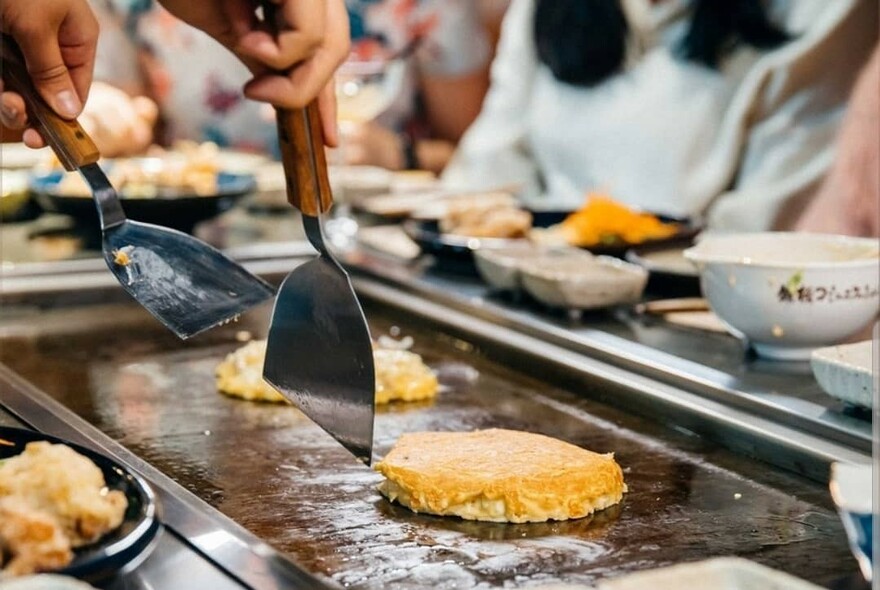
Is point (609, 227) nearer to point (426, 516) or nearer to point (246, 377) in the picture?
point (246, 377)

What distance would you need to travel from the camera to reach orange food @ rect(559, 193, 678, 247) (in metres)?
2.40

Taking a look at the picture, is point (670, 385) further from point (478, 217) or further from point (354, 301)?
point (478, 217)

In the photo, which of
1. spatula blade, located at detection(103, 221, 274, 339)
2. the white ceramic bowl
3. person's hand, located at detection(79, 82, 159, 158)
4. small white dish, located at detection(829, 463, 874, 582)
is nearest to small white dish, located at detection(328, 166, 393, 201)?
person's hand, located at detection(79, 82, 159, 158)

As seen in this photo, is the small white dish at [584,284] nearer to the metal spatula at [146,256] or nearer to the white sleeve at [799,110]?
the metal spatula at [146,256]

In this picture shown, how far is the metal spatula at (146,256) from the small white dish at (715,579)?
65 cm

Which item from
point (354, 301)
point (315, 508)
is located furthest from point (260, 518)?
point (354, 301)

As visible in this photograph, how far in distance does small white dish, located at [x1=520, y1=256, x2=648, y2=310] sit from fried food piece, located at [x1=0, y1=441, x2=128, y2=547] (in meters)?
1.05

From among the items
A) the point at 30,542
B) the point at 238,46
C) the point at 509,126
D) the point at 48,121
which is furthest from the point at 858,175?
the point at 30,542

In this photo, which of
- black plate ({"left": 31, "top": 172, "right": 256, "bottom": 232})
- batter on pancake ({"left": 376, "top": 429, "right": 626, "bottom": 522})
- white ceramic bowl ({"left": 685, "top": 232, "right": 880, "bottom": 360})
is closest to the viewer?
batter on pancake ({"left": 376, "top": 429, "right": 626, "bottom": 522})

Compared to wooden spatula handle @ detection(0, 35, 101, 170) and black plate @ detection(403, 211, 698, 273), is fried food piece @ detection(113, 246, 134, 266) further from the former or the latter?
black plate @ detection(403, 211, 698, 273)

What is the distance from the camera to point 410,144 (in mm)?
5094

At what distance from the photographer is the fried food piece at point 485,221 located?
2.50 m

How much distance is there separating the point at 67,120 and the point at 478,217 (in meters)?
1.26

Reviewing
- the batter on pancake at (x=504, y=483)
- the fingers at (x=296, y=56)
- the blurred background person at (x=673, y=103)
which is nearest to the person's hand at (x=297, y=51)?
the fingers at (x=296, y=56)
